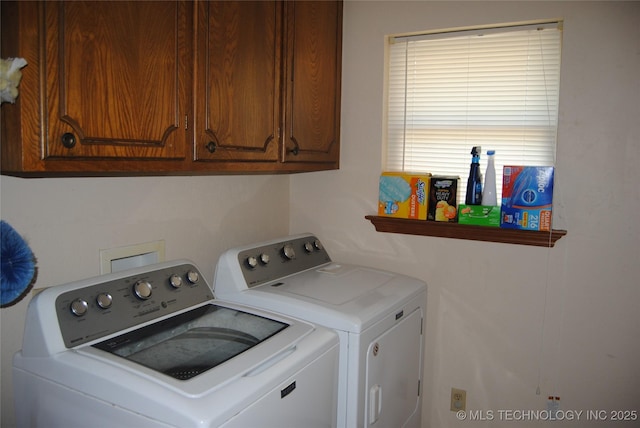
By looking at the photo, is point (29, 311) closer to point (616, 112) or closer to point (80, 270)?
point (80, 270)

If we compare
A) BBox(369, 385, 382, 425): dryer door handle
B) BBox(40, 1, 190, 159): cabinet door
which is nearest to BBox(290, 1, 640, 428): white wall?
BBox(369, 385, 382, 425): dryer door handle

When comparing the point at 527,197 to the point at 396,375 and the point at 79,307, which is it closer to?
the point at 396,375

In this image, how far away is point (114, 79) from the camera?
120cm

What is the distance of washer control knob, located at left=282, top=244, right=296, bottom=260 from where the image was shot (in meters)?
2.02

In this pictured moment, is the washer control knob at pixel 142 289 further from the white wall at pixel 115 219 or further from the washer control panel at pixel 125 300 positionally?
the white wall at pixel 115 219

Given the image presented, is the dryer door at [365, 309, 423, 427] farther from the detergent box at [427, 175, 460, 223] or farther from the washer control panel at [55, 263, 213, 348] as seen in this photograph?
the washer control panel at [55, 263, 213, 348]

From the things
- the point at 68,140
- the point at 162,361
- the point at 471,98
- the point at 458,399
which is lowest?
the point at 458,399

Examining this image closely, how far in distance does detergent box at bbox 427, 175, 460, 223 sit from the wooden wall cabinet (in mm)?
535

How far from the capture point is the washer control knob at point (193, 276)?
63.4 inches

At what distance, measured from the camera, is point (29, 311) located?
1.24 metres

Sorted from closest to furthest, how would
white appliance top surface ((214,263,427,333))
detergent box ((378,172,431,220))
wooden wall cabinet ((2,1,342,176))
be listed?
1. wooden wall cabinet ((2,1,342,176))
2. white appliance top surface ((214,263,427,333))
3. detergent box ((378,172,431,220))

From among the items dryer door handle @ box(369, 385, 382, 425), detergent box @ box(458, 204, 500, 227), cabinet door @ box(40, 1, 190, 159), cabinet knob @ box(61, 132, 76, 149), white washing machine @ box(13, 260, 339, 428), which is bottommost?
dryer door handle @ box(369, 385, 382, 425)

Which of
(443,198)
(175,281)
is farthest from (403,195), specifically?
(175,281)

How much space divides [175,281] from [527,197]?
134 centimetres
